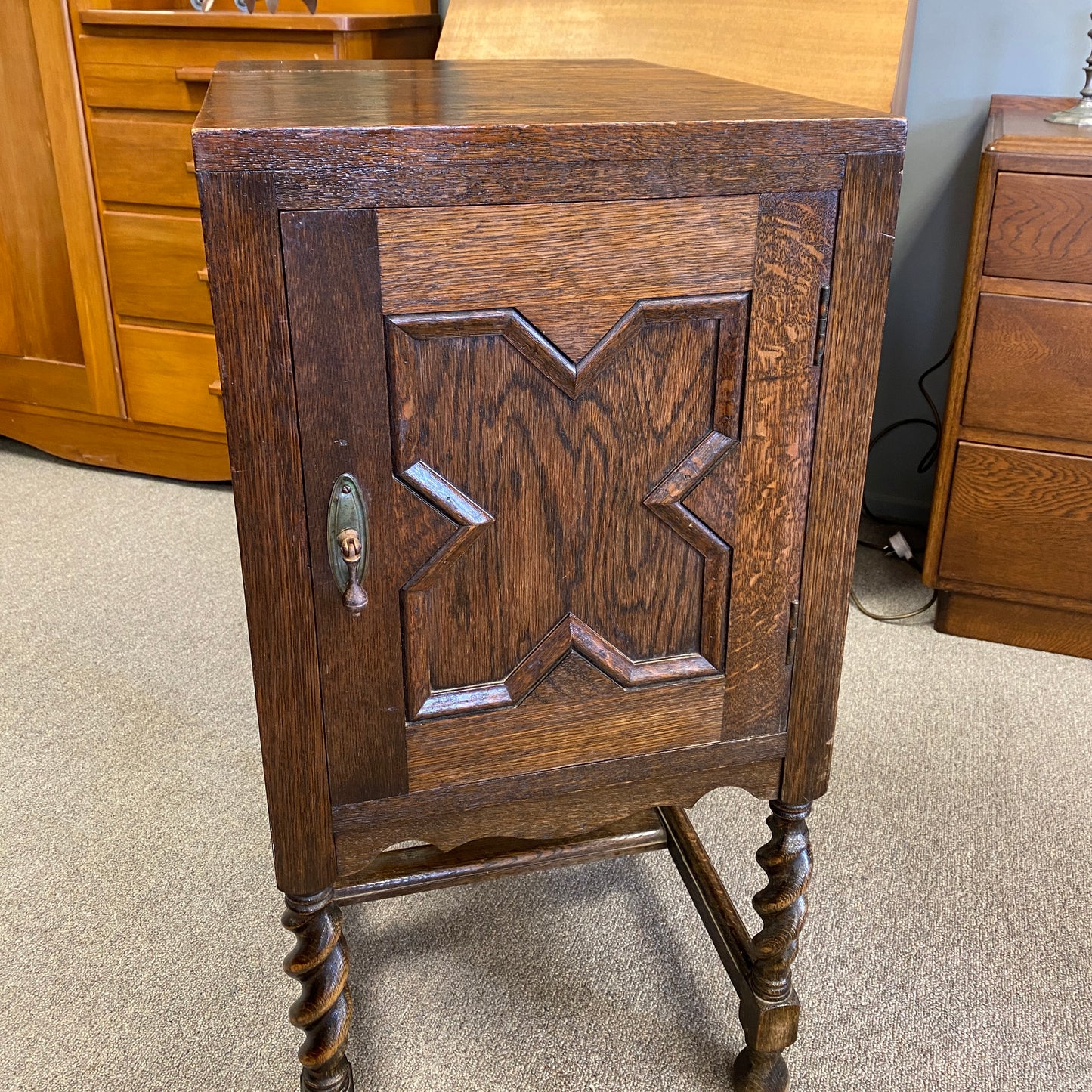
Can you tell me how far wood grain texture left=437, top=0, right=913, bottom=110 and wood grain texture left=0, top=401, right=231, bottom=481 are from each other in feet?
3.14

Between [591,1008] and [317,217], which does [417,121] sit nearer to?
[317,217]

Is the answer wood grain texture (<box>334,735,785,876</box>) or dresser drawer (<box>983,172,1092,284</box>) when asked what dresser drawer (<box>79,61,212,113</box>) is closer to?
dresser drawer (<box>983,172,1092,284</box>)

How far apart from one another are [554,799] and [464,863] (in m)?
0.31

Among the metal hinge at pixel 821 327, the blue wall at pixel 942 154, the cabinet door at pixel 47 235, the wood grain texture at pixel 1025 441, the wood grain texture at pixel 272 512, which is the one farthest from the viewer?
the cabinet door at pixel 47 235

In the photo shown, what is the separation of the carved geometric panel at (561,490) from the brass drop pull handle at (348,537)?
4 cm

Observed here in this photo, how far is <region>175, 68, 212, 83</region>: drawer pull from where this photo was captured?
1933 mm

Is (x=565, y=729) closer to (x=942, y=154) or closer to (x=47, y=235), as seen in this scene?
(x=942, y=154)

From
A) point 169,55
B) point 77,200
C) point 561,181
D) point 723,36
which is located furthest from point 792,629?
point 77,200

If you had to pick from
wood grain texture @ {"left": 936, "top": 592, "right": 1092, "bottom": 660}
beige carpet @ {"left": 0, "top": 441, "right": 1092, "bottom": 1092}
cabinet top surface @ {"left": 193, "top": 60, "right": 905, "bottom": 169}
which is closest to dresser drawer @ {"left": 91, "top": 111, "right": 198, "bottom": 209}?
beige carpet @ {"left": 0, "top": 441, "right": 1092, "bottom": 1092}

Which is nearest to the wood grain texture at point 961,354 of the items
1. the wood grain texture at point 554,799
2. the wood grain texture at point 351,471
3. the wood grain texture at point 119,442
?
the wood grain texture at point 554,799

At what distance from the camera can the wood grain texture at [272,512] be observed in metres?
0.64

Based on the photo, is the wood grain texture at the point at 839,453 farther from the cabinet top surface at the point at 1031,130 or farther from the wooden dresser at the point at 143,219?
the wooden dresser at the point at 143,219

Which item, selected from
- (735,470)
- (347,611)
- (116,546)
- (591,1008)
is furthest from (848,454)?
(116,546)

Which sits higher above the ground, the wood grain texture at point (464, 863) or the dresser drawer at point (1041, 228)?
the dresser drawer at point (1041, 228)
